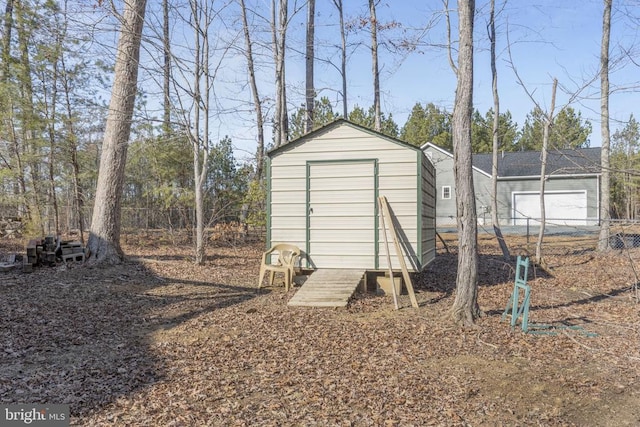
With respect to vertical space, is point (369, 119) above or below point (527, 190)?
above

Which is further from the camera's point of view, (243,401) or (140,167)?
(140,167)

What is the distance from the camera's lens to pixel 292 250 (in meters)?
8.02

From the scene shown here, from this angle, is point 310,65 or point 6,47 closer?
point 6,47

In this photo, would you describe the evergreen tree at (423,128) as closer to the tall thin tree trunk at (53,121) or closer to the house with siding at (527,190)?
the house with siding at (527,190)

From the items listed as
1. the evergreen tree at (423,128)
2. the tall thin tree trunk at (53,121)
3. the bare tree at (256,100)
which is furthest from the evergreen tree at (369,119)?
the tall thin tree trunk at (53,121)

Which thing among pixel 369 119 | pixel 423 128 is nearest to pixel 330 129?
pixel 369 119

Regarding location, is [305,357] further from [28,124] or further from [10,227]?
[10,227]

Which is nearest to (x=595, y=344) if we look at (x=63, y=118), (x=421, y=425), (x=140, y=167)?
(x=421, y=425)

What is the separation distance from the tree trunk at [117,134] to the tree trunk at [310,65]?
18.5ft

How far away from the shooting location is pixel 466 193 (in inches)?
225

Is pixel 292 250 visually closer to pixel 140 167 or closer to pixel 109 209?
pixel 109 209

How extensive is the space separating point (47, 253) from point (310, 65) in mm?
9418

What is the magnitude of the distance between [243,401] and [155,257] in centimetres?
841

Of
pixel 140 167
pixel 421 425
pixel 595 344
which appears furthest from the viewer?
pixel 140 167
